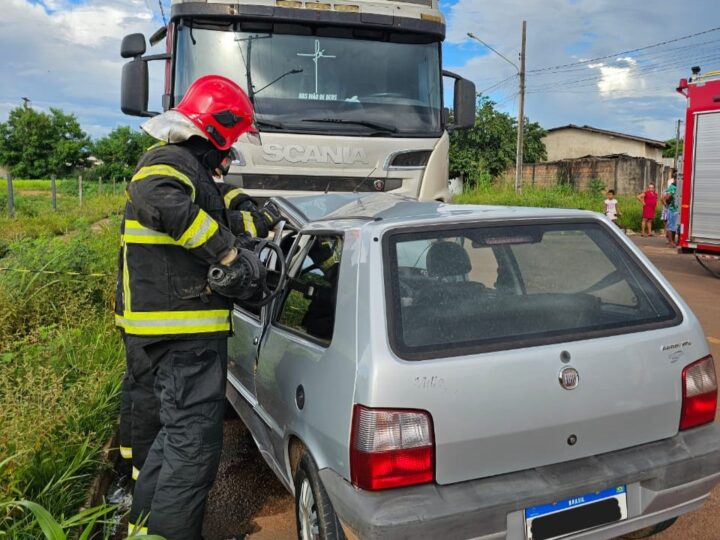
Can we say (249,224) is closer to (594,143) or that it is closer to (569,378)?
(569,378)

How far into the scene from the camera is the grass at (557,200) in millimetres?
20453

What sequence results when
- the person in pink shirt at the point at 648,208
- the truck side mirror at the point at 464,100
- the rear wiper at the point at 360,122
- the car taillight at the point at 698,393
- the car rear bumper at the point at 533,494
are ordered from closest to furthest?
the car rear bumper at the point at 533,494, the car taillight at the point at 698,393, the rear wiper at the point at 360,122, the truck side mirror at the point at 464,100, the person in pink shirt at the point at 648,208

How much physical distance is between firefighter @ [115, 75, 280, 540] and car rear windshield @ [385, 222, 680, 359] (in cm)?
70

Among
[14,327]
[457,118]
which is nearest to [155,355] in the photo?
[14,327]

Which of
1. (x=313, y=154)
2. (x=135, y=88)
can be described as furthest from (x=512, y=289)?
(x=135, y=88)

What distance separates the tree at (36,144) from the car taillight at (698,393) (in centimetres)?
6150

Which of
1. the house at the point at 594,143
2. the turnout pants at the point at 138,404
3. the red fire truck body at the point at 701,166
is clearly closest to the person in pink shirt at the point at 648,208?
the red fire truck body at the point at 701,166

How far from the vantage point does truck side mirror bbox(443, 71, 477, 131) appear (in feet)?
20.7

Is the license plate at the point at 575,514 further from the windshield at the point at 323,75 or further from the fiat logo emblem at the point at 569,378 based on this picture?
the windshield at the point at 323,75

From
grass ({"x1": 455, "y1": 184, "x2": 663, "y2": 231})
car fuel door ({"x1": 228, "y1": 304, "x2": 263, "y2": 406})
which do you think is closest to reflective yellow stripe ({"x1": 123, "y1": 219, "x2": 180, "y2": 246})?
car fuel door ({"x1": 228, "y1": 304, "x2": 263, "y2": 406})

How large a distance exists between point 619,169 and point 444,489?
95.3 ft

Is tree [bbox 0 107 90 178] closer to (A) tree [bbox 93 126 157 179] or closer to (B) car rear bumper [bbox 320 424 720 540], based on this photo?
(A) tree [bbox 93 126 157 179]

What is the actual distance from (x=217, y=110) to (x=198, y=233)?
67 centimetres

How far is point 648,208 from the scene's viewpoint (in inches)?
730
